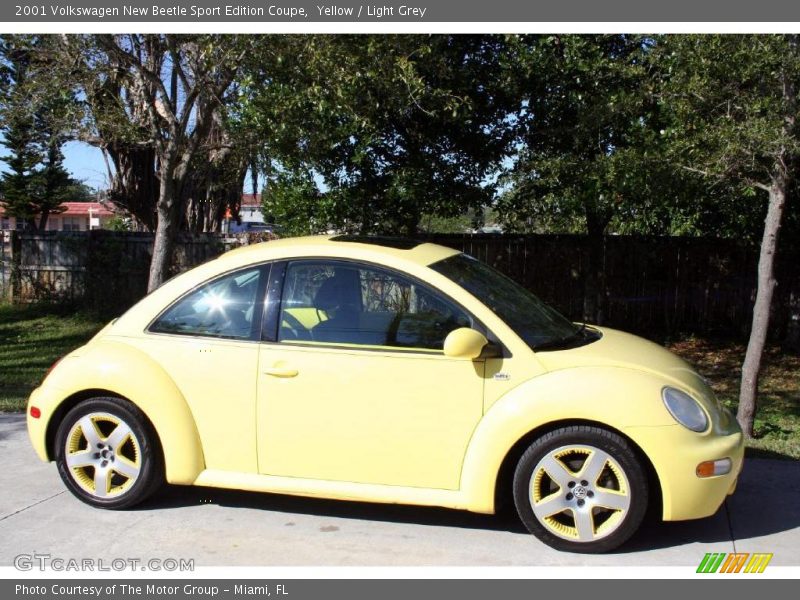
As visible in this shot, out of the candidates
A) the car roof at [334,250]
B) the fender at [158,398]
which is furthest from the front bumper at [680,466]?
the fender at [158,398]

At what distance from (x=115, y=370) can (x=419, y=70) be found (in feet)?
17.2

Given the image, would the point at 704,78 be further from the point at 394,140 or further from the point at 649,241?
the point at 649,241

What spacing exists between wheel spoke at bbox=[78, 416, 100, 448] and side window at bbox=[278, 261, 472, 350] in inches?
51.5

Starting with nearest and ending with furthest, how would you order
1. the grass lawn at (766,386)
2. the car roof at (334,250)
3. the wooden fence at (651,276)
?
the car roof at (334,250), the grass lawn at (766,386), the wooden fence at (651,276)

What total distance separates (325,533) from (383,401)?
2.77 feet

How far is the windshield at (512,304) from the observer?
470 centimetres

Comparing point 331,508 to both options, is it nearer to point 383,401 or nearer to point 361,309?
point 383,401

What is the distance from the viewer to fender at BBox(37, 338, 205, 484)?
189 inches

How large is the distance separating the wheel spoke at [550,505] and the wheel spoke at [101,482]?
8.44 ft

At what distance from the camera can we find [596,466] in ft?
14.0

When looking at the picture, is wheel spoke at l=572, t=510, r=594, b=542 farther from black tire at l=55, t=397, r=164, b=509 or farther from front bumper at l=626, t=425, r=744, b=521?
black tire at l=55, t=397, r=164, b=509

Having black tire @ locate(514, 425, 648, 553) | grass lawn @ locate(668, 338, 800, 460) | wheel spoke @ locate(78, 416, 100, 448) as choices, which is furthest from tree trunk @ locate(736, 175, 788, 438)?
wheel spoke @ locate(78, 416, 100, 448)

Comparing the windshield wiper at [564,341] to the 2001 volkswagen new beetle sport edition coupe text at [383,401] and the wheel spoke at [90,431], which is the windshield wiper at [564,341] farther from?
the wheel spoke at [90,431]

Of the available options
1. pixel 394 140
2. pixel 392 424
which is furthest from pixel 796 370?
pixel 392 424
